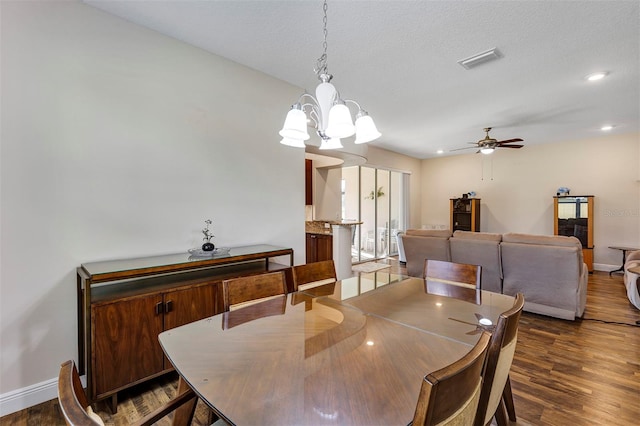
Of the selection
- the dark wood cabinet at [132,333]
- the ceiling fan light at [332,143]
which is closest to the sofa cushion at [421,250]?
the ceiling fan light at [332,143]

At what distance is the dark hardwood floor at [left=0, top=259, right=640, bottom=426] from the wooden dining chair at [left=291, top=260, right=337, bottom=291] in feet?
3.28

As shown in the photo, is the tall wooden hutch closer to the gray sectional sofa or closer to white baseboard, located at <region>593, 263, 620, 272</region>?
white baseboard, located at <region>593, 263, 620, 272</region>

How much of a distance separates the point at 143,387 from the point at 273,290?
123cm

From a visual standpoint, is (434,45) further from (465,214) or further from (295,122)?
(465,214)

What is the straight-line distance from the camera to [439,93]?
11.7 ft

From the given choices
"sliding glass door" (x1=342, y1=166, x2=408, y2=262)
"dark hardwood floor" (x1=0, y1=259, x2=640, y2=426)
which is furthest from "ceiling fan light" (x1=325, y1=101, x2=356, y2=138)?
"sliding glass door" (x1=342, y1=166, x2=408, y2=262)

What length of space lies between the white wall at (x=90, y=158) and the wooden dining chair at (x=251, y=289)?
108 centimetres

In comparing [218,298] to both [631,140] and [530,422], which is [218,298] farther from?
[631,140]

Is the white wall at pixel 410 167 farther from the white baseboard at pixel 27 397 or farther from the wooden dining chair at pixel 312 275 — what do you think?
the white baseboard at pixel 27 397

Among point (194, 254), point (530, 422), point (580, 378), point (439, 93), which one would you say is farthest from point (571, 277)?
point (194, 254)

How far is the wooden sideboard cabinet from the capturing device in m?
1.71

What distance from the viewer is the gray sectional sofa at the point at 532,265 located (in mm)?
3000

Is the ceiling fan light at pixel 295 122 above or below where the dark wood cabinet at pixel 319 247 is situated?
above

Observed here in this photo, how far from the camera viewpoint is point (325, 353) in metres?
1.10
